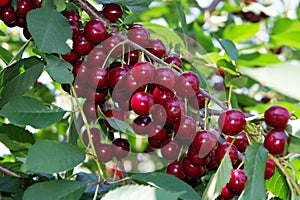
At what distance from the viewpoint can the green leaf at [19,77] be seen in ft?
A: 4.99

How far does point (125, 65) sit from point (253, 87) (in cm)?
200

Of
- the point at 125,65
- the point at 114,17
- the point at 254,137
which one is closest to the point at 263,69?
the point at 254,137

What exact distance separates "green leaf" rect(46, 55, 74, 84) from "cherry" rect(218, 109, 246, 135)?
0.42 metres

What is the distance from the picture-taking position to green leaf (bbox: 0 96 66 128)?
1.38 metres

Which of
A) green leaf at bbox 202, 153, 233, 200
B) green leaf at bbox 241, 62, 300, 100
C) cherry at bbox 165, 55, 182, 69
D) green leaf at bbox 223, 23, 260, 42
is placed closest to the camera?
green leaf at bbox 241, 62, 300, 100

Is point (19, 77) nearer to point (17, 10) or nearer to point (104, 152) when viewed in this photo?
point (17, 10)

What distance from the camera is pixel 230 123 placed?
1311 mm

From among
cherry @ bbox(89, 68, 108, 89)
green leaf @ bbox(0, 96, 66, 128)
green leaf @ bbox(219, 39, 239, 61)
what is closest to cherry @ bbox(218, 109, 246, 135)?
cherry @ bbox(89, 68, 108, 89)

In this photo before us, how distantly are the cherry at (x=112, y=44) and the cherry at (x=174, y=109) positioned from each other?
245 millimetres

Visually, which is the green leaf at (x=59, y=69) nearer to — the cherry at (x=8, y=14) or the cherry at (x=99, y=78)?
the cherry at (x=99, y=78)

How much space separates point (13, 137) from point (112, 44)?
65 cm

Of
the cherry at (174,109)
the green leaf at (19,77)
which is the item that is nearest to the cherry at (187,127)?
the cherry at (174,109)

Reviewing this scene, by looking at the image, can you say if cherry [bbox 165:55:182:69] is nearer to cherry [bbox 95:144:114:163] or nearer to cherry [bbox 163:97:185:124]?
cherry [bbox 163:97:185:124]

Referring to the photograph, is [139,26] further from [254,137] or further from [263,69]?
[263,69]
